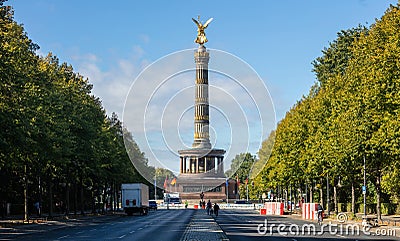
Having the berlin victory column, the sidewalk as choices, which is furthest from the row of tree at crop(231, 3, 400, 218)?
the berlin victory column

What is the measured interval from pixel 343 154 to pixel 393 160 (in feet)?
21.3

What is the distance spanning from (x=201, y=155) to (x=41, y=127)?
99612mm

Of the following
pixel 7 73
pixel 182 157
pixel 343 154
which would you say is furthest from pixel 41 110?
pixel 182 157

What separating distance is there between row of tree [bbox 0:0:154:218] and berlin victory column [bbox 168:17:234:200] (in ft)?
159

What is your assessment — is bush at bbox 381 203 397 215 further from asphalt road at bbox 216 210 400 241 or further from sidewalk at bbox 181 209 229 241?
sidewalk at bbox 181 209 229 241

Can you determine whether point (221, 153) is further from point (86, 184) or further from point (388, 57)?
point (388, 57)

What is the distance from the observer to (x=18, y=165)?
51.9 m

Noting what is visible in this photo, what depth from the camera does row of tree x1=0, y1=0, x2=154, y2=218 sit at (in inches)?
1847

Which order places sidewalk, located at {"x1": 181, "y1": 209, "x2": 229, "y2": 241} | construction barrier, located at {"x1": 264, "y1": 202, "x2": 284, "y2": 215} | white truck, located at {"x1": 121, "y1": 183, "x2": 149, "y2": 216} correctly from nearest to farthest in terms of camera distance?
sidewalk, located at {"x1": 181, "y1": 209, "x2": 229, "y2": 241}
white truck, located at {"x1": 121, "y1": 183, "x2": 149, "y2": 216}
construction barrier, located at {"x1": 264, "y1": 202, "x2": 284, "y2": 215}

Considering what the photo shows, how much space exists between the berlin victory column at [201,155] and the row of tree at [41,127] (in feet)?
159

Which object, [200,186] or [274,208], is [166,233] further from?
[200,186]

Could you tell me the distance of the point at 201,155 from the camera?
152875 mm

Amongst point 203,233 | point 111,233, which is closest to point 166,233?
point 203,233

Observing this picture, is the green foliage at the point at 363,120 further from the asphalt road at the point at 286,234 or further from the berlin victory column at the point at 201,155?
the berlin victory column at the point at 201,155
